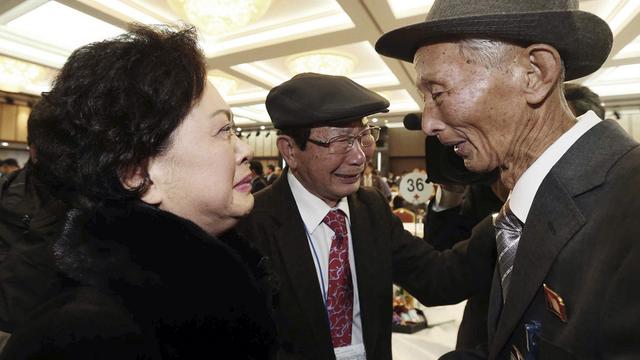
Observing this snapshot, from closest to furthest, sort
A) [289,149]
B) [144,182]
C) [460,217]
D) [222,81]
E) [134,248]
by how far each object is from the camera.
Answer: [134,248]
[144,182]
[289,149]
[460,217]
[222,81]

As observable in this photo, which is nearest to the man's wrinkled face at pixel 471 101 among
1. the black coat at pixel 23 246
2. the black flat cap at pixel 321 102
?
the black flat cap at pixel 321 102

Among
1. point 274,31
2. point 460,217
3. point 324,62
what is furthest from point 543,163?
point 324,62

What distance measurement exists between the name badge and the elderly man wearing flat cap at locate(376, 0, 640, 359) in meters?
0.58

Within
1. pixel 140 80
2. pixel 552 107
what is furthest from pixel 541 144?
pixel 140 80

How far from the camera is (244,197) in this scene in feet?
3.55

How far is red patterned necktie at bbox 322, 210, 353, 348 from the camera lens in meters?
1.34

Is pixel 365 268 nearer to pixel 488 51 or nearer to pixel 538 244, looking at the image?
pixel 538 244

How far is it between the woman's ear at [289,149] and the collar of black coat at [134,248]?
74 centimetres

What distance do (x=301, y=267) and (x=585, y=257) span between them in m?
0.86

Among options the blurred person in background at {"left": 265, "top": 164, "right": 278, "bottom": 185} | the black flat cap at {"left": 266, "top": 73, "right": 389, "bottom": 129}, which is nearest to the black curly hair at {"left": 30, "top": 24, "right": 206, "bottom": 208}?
the black flat cap at {"left": 266, "top": 73, "right": 389, "bottom": 129}

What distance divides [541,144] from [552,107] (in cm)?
8

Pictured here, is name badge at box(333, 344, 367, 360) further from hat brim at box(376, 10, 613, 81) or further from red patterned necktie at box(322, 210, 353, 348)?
hat brim at box(376, 10, 613, 81)

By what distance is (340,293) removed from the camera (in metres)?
1.36

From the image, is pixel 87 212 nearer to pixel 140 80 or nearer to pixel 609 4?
pixel 140 80
